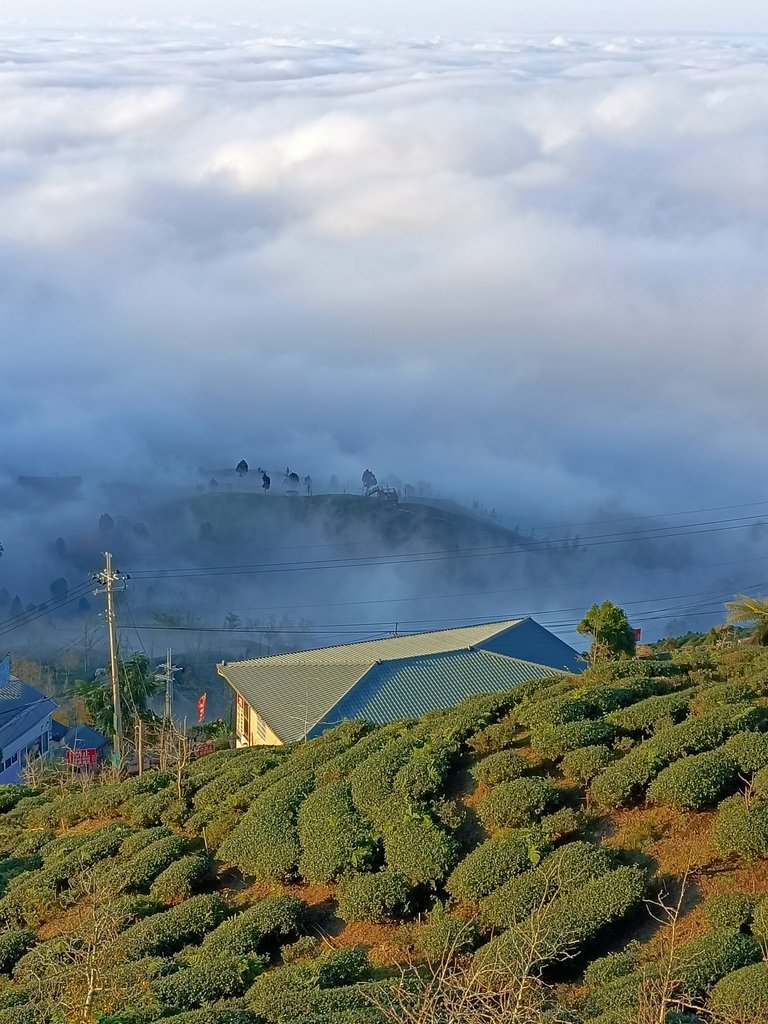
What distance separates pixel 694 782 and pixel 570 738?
111 inches

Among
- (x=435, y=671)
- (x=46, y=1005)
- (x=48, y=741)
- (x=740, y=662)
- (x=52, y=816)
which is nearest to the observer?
(x=46, y=1005)

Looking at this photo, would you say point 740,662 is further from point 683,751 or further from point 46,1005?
point 46,1005

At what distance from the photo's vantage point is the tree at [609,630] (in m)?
43.5

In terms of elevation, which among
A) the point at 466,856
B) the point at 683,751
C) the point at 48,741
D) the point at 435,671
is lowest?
the point at 48,741

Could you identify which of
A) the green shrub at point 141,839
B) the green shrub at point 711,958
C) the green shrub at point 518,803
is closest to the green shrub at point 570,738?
the green shrub at point 518,803

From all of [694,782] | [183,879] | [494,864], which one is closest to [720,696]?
[694,782]

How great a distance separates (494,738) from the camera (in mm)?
20141

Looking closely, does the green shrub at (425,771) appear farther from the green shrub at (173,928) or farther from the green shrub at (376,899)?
the green shrub at (173,928)

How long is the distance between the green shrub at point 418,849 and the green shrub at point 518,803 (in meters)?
0.74

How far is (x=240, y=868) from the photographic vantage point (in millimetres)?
18719

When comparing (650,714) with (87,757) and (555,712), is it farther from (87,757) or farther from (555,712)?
(87,757)

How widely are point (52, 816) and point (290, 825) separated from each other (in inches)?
359

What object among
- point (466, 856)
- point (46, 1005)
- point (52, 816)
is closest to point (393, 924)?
point (466, 856)

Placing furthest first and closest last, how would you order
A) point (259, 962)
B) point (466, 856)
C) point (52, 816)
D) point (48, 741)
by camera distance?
point (48, 741) → point (52, 816) → point (466, 856) → point (259, 962)
